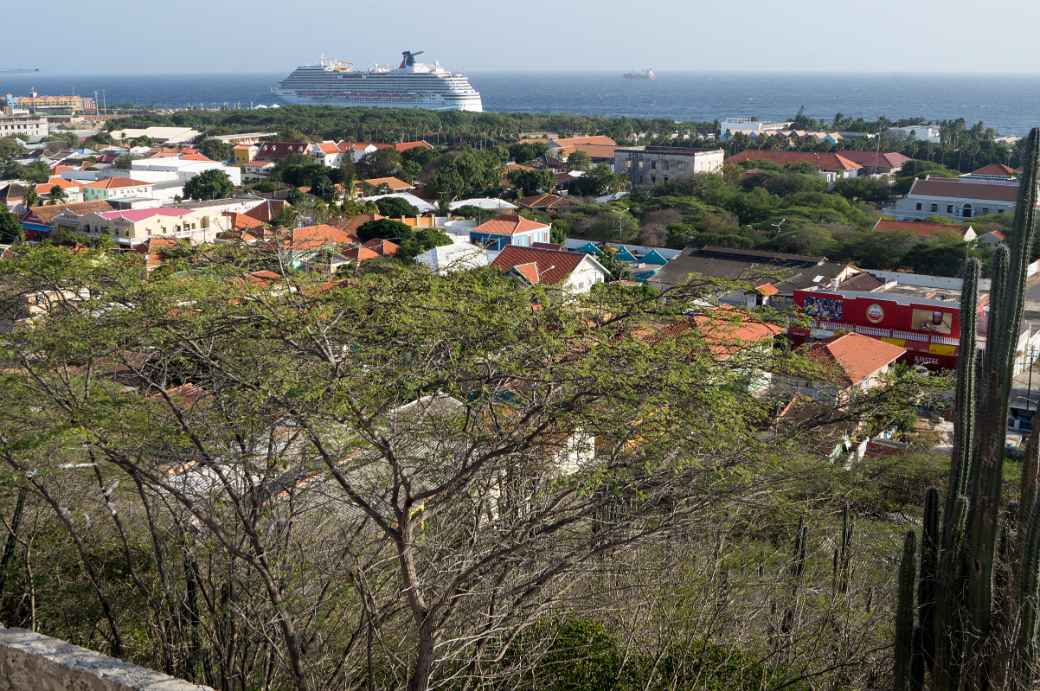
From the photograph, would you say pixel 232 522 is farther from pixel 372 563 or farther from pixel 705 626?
pixel 705 626

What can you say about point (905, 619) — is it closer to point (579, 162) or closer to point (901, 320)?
point (901, 320)

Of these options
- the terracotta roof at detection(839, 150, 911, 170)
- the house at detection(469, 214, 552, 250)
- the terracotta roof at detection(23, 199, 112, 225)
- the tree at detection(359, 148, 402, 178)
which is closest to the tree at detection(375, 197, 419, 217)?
the house at detection(469, 214, 552, 250)

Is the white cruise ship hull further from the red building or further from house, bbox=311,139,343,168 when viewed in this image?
the red building

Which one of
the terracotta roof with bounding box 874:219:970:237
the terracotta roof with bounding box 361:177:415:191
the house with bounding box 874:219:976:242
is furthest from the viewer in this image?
the terracotta roof with bounding box 361:177:415:191

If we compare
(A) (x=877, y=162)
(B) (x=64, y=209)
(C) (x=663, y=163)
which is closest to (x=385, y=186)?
(B) (x=64, y=209)

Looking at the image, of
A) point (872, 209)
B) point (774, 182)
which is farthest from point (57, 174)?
point (872, 209)

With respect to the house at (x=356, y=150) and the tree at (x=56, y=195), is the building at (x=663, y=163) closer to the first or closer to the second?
the house at (x=356, y=150)
